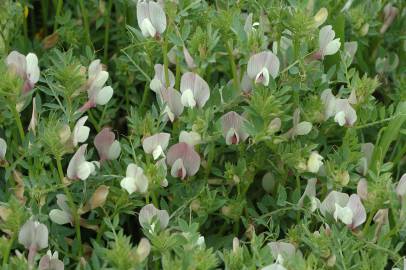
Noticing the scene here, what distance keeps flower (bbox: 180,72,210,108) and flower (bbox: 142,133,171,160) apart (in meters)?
0.09

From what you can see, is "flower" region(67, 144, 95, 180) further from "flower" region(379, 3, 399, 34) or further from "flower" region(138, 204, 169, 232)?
"flower" region(379, 3, 399, 34)

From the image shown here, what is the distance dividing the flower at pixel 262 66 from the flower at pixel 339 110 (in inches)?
5.3

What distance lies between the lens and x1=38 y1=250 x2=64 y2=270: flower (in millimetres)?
1394

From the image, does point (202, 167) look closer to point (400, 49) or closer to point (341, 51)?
point (341, 51)

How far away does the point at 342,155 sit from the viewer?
1.60 m

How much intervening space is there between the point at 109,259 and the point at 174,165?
286 mm

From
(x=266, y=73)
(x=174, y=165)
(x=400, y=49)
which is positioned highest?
(x=266, y=73)

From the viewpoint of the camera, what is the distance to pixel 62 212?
1534 mm

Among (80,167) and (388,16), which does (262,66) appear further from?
(388,16)

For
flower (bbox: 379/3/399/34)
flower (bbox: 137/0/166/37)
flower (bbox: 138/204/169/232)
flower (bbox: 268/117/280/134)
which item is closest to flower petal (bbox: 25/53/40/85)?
flower (bbox: 137/0/166/37)

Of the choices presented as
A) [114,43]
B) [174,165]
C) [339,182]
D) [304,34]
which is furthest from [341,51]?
[114,43]

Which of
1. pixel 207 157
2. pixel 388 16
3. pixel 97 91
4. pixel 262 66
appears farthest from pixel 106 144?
pixel 388 16

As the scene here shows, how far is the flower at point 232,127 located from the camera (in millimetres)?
1574

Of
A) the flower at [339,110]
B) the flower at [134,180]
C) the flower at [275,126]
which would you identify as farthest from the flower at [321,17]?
the flower at [134,180]
